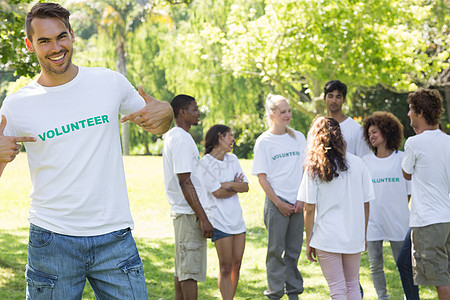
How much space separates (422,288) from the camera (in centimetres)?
704

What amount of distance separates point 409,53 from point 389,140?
39.3 feet

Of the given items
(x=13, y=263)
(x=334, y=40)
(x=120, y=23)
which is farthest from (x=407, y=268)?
(x=120, y=23)

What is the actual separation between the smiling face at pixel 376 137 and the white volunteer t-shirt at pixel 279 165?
0.76 meters

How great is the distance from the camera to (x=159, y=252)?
31.9 ft

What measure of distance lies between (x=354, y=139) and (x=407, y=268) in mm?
1399

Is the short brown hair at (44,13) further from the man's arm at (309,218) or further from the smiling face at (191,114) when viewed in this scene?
→ the man's arm at (309,218)

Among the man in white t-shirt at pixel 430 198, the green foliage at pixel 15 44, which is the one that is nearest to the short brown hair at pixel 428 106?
the man in white t-shirt at pixel 430 198

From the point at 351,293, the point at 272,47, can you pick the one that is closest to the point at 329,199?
the point at 351,293

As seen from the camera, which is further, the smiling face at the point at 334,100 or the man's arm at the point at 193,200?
the smiling face at the point at 334,100

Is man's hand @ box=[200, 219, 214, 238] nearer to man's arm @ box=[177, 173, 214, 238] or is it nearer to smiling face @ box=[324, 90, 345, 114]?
man's arm @ box=[177, 173, 214, 238]

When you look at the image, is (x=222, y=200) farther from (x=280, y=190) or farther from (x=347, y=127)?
(x=347, y=127)

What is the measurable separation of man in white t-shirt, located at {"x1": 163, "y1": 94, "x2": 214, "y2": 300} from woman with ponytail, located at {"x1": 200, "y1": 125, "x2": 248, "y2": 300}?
17 centimetres

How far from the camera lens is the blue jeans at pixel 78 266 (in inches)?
115

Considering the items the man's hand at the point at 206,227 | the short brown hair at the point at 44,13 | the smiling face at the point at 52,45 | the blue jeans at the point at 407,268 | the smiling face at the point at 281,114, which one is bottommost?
the blue jeans at the point at 407,268
